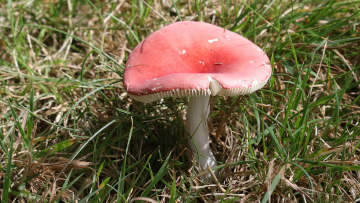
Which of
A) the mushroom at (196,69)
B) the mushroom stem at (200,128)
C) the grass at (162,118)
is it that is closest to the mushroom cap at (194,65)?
the mushroom at (196,69)

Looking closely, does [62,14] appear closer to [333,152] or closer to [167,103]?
[167,103]

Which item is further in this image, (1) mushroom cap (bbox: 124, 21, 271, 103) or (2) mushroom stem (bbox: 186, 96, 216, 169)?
(2) mushroom stem (bbox: 186, 96, 216, 169)

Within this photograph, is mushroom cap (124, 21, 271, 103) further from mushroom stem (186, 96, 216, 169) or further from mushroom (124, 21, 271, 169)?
mushroom stem (186, 96, 216, 169)

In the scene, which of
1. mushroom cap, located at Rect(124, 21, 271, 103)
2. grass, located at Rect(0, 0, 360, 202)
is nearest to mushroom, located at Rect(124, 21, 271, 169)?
mushroom cap, located at Rect(124, 21, 271, 103)

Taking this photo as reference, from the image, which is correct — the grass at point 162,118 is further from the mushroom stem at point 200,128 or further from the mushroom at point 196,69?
the mushroom at point 196,69

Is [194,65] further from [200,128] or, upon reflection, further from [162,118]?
[162,118]

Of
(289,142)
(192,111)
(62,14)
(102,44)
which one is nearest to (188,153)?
(192,111)

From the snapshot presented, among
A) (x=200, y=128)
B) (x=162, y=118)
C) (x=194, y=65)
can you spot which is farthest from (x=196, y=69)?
(x=162, y=118)
